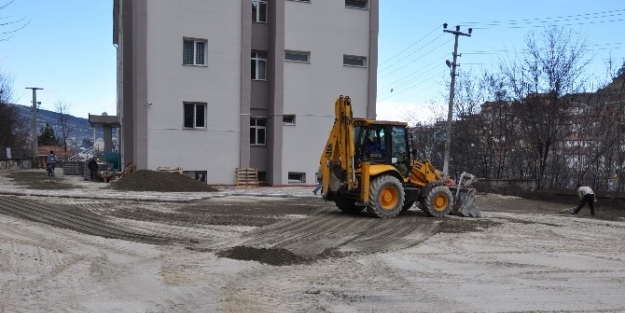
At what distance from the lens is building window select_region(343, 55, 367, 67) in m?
29.5

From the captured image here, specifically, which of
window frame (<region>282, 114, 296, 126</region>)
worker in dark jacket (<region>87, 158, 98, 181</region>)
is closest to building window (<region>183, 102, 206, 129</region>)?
window frame (<region>282, 114, 296, 126</region>)

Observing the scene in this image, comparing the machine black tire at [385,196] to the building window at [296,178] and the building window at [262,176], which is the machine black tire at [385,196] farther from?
the building window at [262,176]

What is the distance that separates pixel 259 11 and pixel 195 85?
5.65 m

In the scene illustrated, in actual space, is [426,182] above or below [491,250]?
above

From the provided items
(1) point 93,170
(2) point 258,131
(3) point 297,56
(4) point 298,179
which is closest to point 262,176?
(4) point 298,179

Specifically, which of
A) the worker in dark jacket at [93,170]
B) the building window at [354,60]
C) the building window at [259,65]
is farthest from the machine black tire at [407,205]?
the worker in dark jacket at [93,170]

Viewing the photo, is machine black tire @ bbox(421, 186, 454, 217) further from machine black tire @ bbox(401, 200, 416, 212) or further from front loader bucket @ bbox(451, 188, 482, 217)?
front loader bucket @ bbox(451, 188, 482, 217)

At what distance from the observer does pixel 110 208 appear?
1480cm

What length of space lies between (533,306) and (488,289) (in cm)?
83

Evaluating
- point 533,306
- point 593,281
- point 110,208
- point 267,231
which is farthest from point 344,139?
point 533,306

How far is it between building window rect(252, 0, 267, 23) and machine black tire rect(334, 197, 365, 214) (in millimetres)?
15927

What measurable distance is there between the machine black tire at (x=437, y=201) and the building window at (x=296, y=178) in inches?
565

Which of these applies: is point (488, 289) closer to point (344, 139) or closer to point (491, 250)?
point (491, 250)

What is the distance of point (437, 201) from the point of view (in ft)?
49.6
